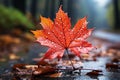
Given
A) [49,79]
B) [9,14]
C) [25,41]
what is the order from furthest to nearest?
[9,14], [25,41], [49,79]

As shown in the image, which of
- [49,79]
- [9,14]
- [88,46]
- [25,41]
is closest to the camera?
[49,79]

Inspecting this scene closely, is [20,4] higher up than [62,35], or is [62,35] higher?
[20,4]

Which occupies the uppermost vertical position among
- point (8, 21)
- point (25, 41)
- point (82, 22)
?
point (8, 21)

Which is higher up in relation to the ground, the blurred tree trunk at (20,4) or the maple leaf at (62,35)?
the blurred tree trunk at (20,4)

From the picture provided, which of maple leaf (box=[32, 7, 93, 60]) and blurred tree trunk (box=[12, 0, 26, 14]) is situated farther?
blurred tree trunk (box=[12, 0, 26, 14])

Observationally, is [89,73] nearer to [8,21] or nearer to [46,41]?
[46,41]

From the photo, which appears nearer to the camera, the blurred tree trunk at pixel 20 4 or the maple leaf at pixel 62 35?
the maple leaf at pixel 62 35

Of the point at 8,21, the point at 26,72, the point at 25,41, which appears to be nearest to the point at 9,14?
the point at 8,21

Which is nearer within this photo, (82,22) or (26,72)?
(82,22)
